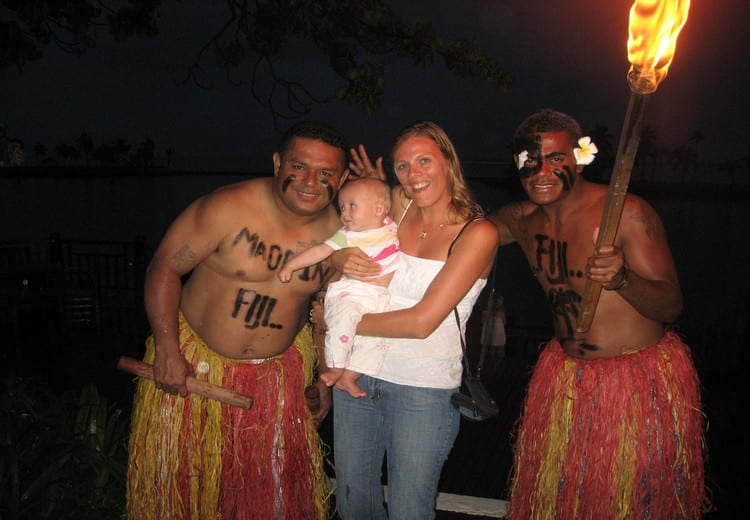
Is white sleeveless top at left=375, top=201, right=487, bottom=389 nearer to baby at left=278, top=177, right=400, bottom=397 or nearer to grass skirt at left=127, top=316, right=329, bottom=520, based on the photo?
baby at left=278, top=177, right=400, bottom=397

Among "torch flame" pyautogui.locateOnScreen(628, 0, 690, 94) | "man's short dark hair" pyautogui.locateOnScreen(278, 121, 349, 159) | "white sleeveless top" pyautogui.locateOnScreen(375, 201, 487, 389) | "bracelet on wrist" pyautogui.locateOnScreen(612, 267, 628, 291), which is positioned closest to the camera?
"torch flame" pyautogui.locateOnScreen(628, 0, 690, 94)

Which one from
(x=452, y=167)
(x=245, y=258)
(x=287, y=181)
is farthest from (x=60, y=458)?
(x=452, y=167)

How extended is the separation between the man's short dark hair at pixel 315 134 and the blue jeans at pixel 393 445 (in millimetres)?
1161

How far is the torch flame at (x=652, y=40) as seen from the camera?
1.78 m

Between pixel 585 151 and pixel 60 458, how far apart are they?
327cm

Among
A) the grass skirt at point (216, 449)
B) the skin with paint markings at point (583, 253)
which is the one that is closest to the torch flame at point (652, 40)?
the skin with paint markings at point (583, 253)

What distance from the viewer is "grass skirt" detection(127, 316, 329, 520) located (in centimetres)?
316

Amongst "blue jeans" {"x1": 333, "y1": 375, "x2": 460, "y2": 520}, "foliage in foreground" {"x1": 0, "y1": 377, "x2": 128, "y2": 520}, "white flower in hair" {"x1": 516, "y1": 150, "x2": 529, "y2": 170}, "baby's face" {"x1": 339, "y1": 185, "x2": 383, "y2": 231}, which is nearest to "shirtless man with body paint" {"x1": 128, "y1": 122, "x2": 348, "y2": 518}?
"baby's face" {"x1": 339, "y1": 185, "x2": 383, "y2": 231}

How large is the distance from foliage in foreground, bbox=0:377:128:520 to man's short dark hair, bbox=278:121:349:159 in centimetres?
214

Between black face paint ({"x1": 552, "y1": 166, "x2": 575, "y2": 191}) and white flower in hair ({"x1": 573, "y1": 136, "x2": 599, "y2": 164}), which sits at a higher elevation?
white flower in hair ({"x1": 573, "y1": 136, "x2": 599, "y2": 164})

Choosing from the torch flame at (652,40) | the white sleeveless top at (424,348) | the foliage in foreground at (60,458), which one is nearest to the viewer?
the torch flame at (652,40)

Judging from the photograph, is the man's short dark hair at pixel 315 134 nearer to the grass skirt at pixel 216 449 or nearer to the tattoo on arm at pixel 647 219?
the grass skirt at pixel 216 449

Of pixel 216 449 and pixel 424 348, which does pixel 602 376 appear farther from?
pixel 216 449

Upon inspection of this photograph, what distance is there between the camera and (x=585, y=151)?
110 inches
